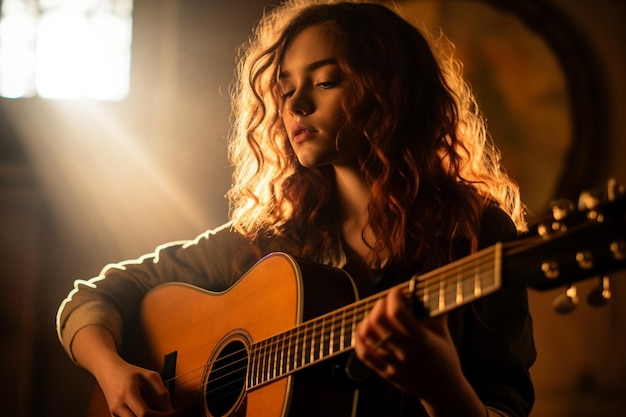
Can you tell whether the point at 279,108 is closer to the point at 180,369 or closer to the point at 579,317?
the point at 180,369

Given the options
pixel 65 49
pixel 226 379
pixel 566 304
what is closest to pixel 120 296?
pixel 226 379

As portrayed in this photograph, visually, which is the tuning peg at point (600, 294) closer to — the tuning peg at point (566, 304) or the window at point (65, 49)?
the tuning peg at point (566, 304)

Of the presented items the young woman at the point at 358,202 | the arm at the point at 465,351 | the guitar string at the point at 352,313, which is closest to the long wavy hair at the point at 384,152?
the young woman at the point at 358,202

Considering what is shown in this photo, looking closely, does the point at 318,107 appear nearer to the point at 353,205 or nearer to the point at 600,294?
the point at 353,205

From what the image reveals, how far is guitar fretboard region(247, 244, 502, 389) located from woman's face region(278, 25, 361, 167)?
0.37 meters

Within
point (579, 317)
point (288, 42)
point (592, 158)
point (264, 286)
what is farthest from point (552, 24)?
point (264, 286)

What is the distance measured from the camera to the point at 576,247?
0.78m

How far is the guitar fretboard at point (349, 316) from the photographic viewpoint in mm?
831

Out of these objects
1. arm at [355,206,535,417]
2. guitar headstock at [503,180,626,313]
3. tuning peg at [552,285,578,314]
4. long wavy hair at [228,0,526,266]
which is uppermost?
long wavy hair at [228,0,526,266]

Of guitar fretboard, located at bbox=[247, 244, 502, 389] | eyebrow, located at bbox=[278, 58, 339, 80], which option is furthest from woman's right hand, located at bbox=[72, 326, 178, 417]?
eyebrow, located at bbox=[278, 58, 339, 80]

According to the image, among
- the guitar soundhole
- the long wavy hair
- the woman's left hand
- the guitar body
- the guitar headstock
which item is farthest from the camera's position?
the long wavy hair

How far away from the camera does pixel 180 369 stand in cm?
127

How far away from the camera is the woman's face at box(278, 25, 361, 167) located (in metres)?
1.27

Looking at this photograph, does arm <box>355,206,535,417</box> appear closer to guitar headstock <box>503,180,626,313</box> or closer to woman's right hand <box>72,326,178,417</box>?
guitar headstock <box>503,180,626,313</box>
